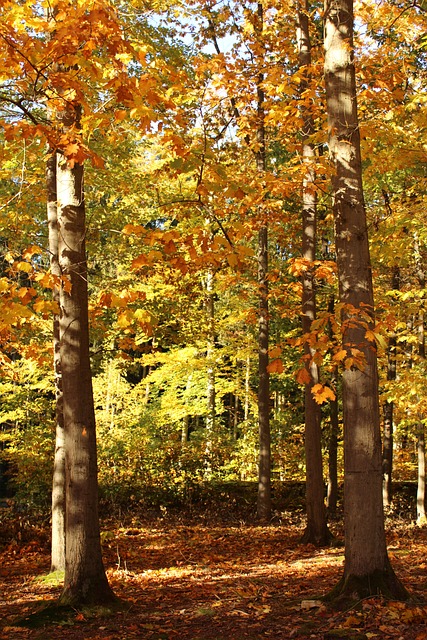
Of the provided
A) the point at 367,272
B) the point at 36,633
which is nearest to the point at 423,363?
the point at 367,272

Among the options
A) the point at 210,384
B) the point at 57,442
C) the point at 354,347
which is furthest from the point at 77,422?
the point at 210,384

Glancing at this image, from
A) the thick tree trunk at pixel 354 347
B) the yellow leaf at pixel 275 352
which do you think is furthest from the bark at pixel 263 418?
the yellow leaf at pixel 275 352

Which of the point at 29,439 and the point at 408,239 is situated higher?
the point at 408,239

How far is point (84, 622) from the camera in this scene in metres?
5.33

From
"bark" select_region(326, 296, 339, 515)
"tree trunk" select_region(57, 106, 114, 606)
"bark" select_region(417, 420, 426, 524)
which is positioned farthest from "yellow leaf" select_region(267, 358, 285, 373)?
"bark" select_region(417, 420, 426, 524)

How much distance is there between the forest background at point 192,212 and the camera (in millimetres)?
4613

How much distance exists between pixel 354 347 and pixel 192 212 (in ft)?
18.2

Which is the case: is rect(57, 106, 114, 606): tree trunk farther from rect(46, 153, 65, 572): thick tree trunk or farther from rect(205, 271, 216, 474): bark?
rect(205, 271, 216, 474): bark

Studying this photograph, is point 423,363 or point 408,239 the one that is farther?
point 423,363

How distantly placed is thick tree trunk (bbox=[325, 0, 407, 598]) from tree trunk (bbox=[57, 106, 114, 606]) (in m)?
2.34

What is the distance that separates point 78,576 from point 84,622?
46cm

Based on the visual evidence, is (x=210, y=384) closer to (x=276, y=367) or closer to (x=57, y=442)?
(x=57, y=442)

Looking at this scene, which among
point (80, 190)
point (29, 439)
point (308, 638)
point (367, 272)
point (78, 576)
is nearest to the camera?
point (308, 638)

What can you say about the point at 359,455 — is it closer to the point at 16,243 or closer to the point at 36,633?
the point at 36,633
